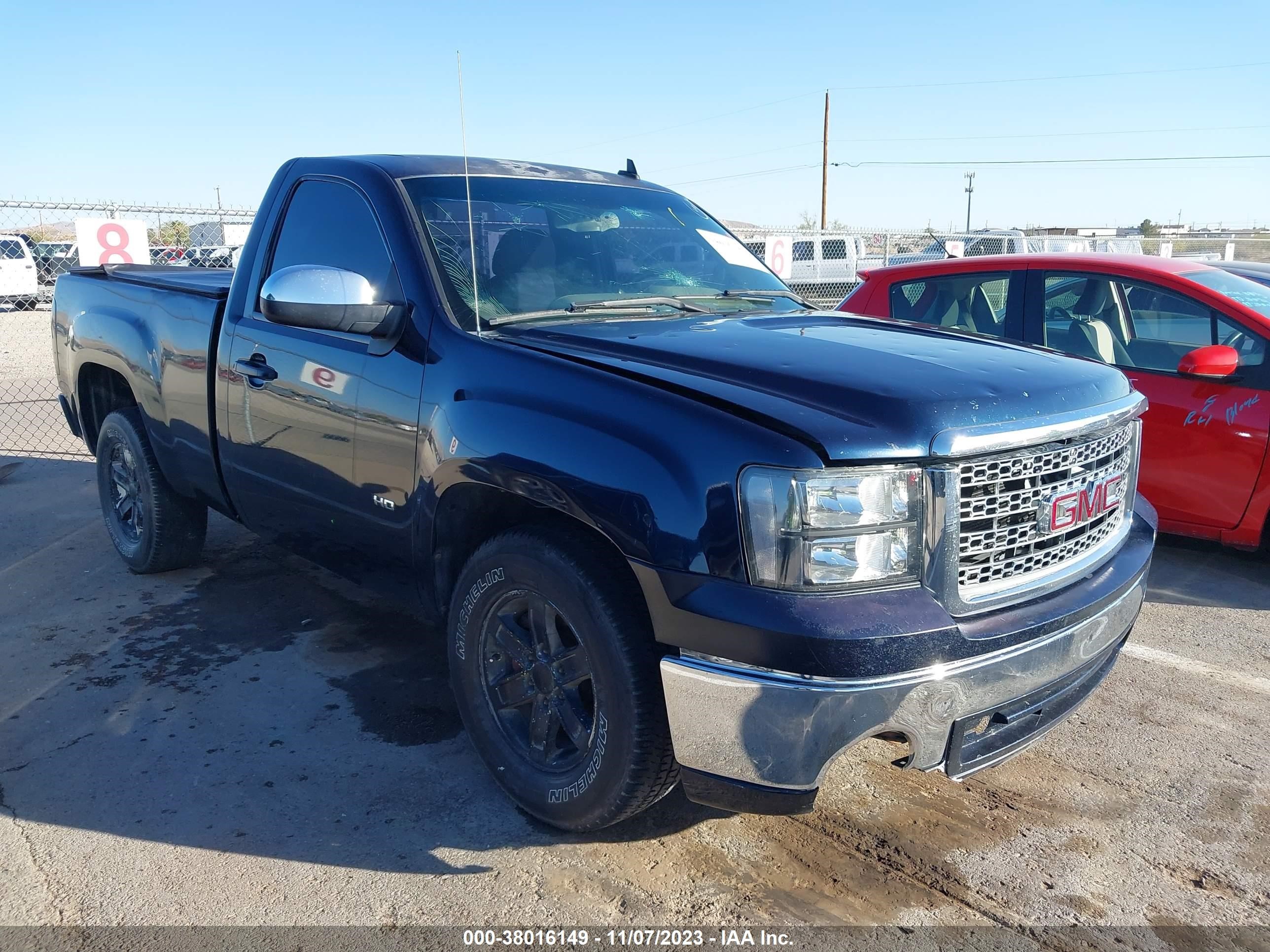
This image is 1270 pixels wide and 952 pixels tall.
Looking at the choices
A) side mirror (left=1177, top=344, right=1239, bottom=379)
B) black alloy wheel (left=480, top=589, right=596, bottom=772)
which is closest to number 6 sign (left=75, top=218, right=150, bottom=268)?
black alloy wheel (left=480, top=589, right=596, bottom=772)

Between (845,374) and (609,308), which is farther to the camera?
(609,308)

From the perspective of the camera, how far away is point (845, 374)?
259cm

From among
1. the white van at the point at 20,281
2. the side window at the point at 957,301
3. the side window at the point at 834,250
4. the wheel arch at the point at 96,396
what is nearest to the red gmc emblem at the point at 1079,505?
the side window at the point at 957,301

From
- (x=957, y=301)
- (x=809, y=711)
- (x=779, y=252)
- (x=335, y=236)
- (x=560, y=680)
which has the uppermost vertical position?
(x=335, y=236)

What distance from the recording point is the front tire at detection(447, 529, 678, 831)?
251 centimetres

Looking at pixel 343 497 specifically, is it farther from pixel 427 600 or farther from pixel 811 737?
pixel 811 737

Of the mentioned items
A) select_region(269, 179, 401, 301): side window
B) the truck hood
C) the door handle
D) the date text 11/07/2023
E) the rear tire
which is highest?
select_region(269, 179, 401, 301): side window

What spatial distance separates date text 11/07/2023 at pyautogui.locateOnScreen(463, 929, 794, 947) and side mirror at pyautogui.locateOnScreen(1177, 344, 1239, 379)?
3.85m

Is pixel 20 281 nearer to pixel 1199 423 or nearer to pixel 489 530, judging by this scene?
pixel 489 530

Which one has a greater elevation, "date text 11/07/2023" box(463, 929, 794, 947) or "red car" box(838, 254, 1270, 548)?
"red car" box(838, 254, 1270, 548)

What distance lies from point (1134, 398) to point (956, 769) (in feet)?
4.24

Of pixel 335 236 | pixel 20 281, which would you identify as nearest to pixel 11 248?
pixel 20 281

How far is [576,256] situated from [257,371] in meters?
1.27

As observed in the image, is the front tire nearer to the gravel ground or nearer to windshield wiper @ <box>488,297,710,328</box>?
the gravel ground
